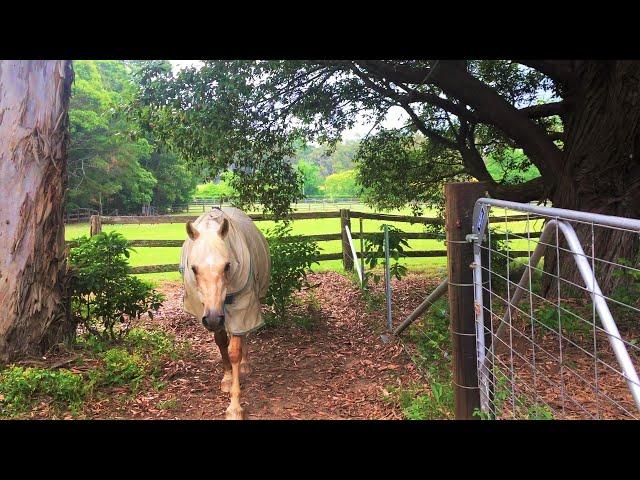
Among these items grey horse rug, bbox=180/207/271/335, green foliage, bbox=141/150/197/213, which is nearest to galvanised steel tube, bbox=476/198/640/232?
grey horse rug, bbox=180/207/271/335

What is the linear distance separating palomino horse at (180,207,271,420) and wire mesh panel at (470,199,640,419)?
1.65 meters

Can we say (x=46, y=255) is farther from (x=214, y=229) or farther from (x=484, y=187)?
(x=484, y=187)

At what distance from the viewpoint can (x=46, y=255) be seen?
4.41 meters

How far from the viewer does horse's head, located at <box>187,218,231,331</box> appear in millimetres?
3104

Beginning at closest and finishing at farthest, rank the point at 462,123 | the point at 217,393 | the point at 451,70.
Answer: the point at 217,393 < the point at 451,70 < the point at 462,123

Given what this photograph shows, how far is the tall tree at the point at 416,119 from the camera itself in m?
5.72

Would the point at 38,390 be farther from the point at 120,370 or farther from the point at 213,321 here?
the point at 213,321

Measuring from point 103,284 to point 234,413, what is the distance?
7.07ft

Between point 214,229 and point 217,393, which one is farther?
point 217,393

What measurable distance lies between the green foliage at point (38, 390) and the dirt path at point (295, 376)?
8.4 inches

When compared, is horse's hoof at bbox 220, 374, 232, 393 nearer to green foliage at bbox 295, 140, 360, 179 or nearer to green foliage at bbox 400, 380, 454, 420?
green foliage at bbox 400, 380, 454, 420

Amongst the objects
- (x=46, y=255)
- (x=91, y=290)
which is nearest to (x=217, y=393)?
(x=91, y=290)

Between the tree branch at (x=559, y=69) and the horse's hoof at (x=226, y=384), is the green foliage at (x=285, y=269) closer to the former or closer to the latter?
the horse's hoof at (x=226, y=384)

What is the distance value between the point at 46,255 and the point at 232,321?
6.74ft
